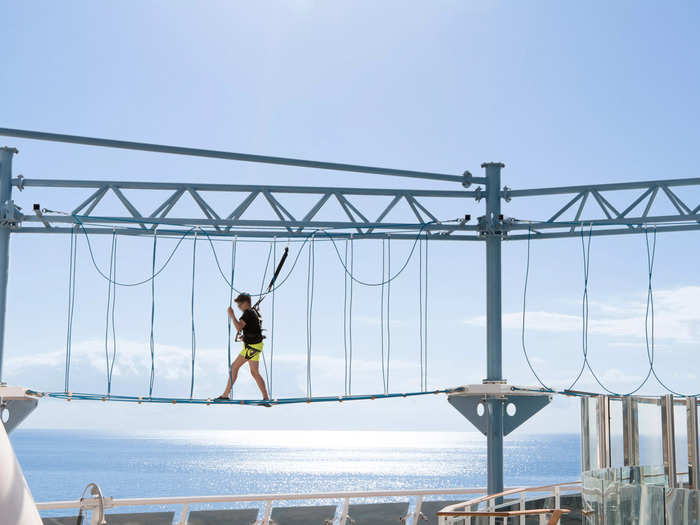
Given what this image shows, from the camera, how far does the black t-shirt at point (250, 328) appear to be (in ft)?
36.6

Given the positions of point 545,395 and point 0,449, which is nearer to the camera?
point 0,449

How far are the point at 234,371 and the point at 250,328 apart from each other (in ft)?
2.38

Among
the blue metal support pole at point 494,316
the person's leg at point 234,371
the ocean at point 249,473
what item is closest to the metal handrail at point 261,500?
the blue metal support pole at point 494,316

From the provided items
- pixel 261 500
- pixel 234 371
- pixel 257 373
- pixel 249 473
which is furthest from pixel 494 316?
pixel 249 473

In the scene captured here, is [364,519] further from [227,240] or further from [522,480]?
[522,480]

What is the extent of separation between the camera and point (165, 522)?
10.4 m

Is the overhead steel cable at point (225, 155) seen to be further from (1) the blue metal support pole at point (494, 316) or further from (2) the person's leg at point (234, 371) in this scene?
(2) the person's leg at point (234, 371)

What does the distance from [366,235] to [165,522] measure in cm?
479

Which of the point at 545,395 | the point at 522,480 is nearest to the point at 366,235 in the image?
the point at 545,395

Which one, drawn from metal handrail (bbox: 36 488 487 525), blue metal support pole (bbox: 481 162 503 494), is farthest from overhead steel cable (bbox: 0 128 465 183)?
metal handrail (bbox: 36 488 487 525)

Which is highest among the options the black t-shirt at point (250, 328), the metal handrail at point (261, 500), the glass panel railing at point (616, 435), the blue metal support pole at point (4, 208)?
the blue metal support pole at point (4, 208)

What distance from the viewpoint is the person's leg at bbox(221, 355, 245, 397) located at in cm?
1116

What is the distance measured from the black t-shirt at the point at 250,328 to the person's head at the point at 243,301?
0.06 m

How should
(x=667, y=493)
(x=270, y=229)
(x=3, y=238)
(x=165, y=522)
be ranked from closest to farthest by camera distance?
(x=667, y=493), (x=165, y=522), (x=3, y=238), (x=270, y=229)
